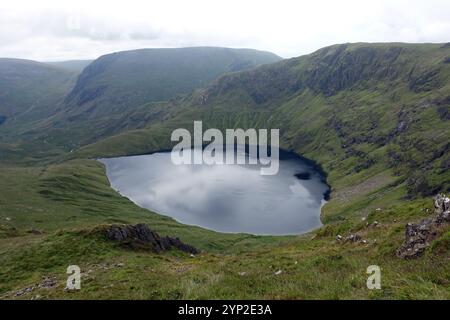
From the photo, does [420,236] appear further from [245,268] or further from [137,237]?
[137,237]

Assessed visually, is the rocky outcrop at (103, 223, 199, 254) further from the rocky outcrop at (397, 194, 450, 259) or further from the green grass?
the rocky outcrop at (397, 194, 450, 259)

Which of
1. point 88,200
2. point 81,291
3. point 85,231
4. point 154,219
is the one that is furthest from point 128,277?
point 88,200

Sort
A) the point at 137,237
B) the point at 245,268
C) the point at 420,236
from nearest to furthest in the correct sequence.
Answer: the point at 420,236 < the point at 245,268 < the point at 137,237

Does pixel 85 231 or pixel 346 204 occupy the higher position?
pixel 85 231

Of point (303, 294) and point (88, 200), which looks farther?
point (88, 200)

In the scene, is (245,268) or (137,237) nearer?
(245,268)

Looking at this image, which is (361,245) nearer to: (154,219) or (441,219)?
(441,219)

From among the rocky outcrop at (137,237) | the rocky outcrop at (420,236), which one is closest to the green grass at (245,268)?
the rocky outcrop at (420,236)

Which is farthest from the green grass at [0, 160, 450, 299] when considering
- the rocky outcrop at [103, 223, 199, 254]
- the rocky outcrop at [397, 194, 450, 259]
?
the rocky outcrop at [103, 223, 199, 254]

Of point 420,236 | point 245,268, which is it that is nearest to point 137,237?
point 245,268
